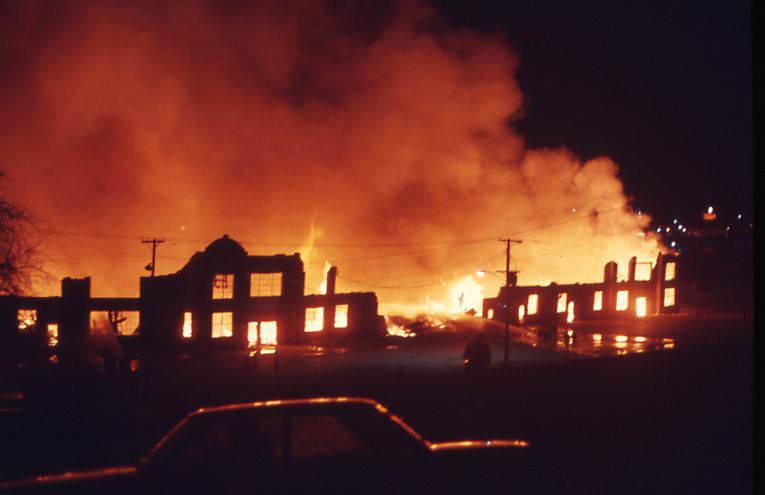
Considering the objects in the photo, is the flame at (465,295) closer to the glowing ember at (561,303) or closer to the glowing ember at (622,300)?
the glowing ember at (561,303)

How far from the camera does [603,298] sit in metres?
54.8

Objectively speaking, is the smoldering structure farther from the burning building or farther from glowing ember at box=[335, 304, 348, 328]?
the burning building

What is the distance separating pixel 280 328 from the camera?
1593 inches

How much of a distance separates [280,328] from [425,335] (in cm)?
964

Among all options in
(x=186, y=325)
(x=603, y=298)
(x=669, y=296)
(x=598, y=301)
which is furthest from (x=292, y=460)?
(x=669, y=296)

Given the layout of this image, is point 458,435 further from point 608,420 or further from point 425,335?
point 425,335

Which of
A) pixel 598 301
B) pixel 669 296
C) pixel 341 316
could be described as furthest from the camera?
pixel 669 296

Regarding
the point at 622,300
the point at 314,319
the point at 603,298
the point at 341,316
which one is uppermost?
the point at 603,298

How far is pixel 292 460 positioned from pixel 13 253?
1670 cm

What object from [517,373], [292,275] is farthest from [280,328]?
[517,373]

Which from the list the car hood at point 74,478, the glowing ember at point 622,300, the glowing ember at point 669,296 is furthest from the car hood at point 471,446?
the glowing ember at point 669,296

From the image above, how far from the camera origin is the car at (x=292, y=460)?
460cm

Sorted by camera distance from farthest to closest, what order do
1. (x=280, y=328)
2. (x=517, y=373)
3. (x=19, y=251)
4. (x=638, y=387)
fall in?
(x=280, y=328), (x=19, y=251), (x=517, y=373), (x=638, y=387)

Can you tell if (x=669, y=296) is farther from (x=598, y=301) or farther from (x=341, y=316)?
(x=341, y=316)
